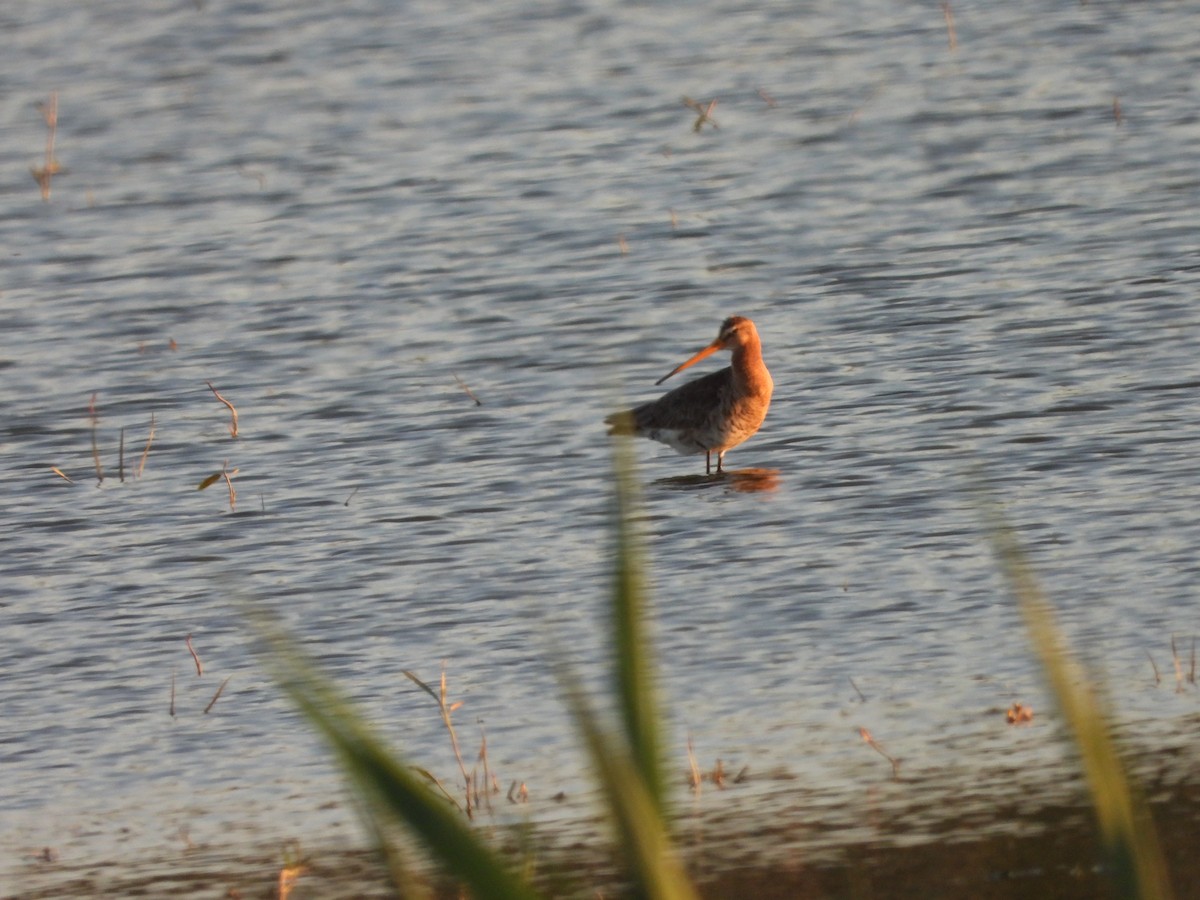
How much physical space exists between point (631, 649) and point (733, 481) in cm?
743

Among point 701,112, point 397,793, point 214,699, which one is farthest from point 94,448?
point 397,793

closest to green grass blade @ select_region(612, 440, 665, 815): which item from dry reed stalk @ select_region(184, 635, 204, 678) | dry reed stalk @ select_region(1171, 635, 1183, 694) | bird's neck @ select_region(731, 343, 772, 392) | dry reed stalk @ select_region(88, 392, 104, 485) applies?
dry reed stalk @ select_region(1171, 635, 1183, 694)

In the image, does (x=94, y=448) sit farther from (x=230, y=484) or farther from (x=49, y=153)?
(x=49, y=153)

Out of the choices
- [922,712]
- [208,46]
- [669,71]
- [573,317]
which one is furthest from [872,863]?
[208,46]

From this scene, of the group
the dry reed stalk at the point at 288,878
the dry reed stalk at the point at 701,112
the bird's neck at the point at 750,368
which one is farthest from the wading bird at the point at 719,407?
the dry reed stalk at the point at 701,112

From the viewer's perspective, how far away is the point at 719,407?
10273mm

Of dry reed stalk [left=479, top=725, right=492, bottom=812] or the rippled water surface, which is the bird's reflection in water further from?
dry reed stalk [left=479, top=725, right=492, bottom=812]

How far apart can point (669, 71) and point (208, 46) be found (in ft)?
14.6

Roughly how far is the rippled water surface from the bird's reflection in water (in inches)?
4.5

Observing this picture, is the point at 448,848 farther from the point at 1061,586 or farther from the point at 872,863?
the point at 1061,586

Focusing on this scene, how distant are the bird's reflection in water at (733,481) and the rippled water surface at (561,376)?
0.38 ft

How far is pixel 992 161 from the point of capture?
15.4 metres

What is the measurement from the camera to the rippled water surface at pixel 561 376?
6984mm

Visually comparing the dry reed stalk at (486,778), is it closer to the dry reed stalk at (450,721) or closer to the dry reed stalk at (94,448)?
the dry reed stalk at (450,721)
